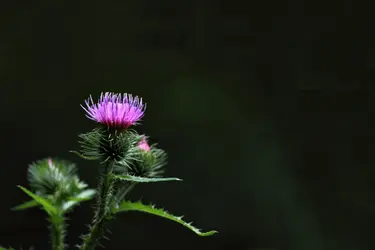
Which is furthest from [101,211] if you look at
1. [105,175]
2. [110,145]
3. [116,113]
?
[116,113]

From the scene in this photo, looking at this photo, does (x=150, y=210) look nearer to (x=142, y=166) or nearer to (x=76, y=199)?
(x=76, y=199)

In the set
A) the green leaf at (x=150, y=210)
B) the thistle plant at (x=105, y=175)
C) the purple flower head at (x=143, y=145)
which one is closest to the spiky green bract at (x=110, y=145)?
the thistle plant at (x=105, y=175)

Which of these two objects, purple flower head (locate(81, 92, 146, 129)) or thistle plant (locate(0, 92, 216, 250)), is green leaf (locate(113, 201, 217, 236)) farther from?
purple flower head (locate(81, 92, 146, 129))

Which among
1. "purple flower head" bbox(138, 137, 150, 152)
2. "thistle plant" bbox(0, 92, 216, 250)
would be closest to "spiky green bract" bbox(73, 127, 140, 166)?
"thistle plant" bbox(0, 92, 216, 250)

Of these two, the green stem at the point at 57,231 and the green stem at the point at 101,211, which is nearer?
the green stem at the point at 101,211

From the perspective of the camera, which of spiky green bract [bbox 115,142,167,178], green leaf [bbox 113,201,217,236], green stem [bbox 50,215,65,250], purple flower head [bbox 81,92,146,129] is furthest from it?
spiky green bract [bbox 115,142,167,178]

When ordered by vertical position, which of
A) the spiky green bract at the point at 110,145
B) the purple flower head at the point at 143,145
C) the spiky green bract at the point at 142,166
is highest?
the spiky green bract at the point at 110,145

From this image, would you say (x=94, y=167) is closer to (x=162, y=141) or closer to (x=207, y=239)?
(x=162, y=141)

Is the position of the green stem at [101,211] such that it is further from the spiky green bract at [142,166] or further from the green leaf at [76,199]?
the spiky green bract at [142,166]
